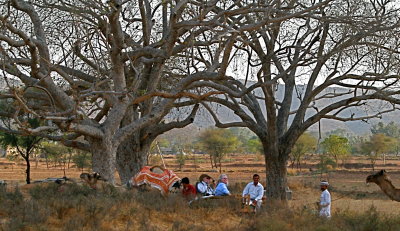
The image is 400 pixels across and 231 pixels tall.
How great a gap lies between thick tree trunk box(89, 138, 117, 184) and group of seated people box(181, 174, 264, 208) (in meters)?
1.93

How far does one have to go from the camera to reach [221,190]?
13.5 metres

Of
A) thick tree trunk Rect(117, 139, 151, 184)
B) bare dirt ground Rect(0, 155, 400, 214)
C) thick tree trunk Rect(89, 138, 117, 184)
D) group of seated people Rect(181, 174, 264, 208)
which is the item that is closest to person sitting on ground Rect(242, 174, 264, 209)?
group of seated people Rect(181, 174, 264, 208)

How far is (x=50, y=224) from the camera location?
379 inches

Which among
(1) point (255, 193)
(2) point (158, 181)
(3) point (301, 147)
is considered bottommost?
(1) point (255, 193)

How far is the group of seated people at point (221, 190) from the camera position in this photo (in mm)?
12867

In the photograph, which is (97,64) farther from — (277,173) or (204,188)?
(277,173)

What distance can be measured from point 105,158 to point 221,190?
10.3 feet

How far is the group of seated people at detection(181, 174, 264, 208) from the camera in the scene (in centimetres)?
1287

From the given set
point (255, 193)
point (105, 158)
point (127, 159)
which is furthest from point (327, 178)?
point (105, 158)

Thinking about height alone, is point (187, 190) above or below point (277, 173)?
below

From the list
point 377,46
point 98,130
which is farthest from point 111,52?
point 377,46

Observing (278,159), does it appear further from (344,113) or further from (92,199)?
(344,113)

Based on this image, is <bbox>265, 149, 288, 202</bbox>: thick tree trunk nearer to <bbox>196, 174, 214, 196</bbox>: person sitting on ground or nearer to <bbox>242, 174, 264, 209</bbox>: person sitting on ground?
<bbox>196, 174, 214, 196</bbox>: person sitting on ground

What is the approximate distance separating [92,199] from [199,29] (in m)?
5.75
